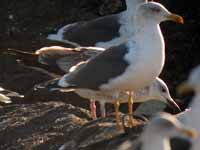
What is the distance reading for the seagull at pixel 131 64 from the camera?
8508 millimetres

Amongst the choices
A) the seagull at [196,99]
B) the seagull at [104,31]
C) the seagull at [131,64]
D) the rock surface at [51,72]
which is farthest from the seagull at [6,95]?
the seagull at [196,99]

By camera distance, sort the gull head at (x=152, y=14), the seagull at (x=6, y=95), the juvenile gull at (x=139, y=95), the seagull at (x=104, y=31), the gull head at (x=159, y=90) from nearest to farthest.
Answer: the gull head at (x=152, y=14) → the juvenile gull at (x=139, y=95) → the seagull at (x=6, y=95) → the gull head at (x=159, y=90) → the seagull at (x=104, y=31)

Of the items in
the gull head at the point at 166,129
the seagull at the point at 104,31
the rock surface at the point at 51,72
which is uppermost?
the gull head at the point at 166,129

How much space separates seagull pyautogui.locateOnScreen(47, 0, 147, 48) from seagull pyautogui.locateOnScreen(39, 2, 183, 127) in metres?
2.70

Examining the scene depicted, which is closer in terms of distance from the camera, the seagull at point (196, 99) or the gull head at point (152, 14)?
the seagull at point (196, 99)

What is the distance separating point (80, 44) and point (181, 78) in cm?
214

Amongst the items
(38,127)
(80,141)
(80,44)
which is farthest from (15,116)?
(80,44)

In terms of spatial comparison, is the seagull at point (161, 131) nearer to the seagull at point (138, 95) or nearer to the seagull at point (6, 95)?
the seagull at point (138, 95)

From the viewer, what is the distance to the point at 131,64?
860cm

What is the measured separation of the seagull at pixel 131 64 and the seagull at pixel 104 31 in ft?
8.85

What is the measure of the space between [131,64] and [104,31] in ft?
11.9

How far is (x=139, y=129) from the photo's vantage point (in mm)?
8562

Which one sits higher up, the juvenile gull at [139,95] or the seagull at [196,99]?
the seagull at [196,99]

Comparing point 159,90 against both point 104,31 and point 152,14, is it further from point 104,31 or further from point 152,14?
point 104,31
